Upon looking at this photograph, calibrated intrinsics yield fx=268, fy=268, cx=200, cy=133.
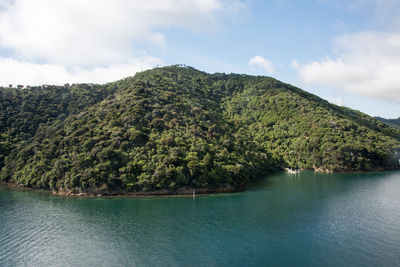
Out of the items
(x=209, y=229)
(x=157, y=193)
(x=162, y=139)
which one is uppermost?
(x=162, y=139)

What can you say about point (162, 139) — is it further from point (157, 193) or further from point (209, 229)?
point (209, 229)

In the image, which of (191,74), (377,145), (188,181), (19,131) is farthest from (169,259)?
(191,74)

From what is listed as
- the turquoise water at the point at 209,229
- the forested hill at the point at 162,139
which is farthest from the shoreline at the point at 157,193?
the turquoise water at the point at 209,229

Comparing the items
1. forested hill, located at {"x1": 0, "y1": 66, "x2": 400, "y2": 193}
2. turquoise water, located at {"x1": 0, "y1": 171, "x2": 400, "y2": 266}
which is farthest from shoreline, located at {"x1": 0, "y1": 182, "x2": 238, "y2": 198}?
turquoise water, located at {"x1": 0, "y1": 171, "x2": 400, "y2": 266}

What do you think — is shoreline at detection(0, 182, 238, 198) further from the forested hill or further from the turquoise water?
the turquoise water

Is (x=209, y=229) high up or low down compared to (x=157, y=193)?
down

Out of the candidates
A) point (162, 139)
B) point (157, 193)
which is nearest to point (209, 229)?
point (157, 193)

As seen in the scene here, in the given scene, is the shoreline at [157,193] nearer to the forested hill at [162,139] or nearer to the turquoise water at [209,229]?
the forested hill at [162,139]
